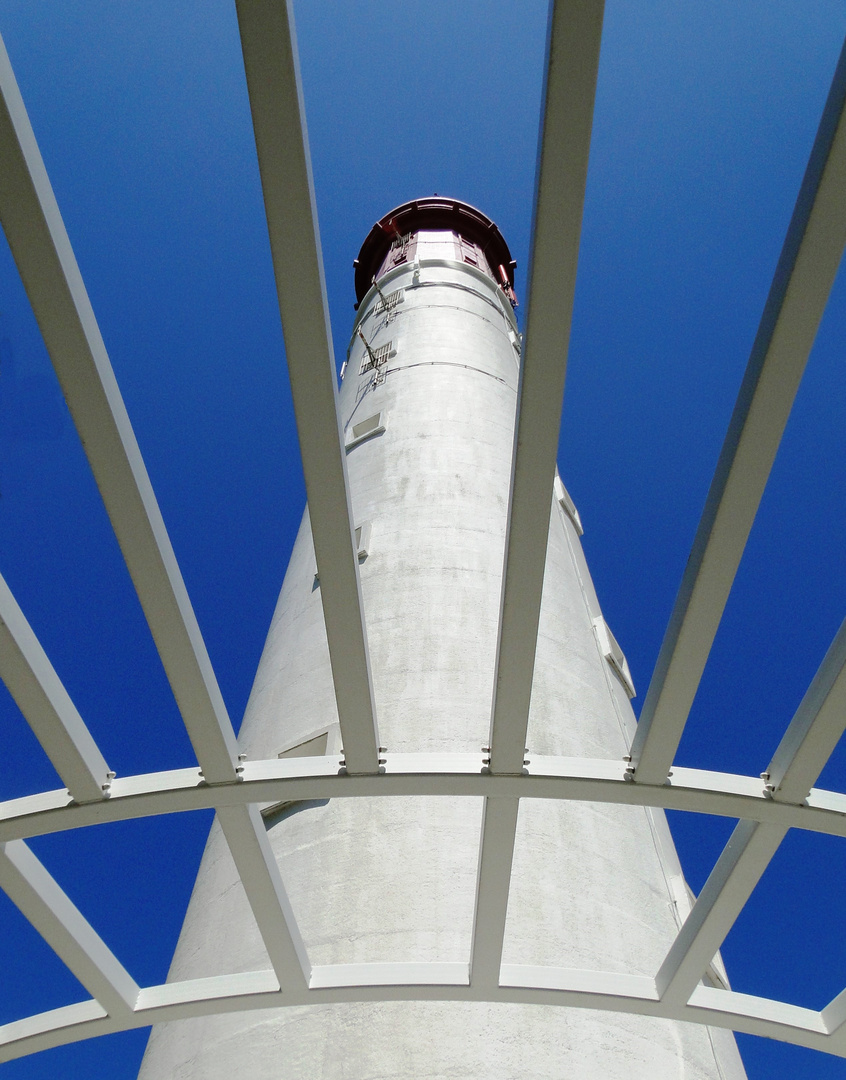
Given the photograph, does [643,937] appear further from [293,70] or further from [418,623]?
[293,70]

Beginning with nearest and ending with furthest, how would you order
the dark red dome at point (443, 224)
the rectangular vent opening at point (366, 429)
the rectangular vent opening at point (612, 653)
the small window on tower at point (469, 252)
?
1. the rectangular vent opening at point (612, 653)
2. the rectangular vent opening at point (366, 429)
3. the small window on tower at point (469, 252)
4. the dark red dome at point (443, 224)

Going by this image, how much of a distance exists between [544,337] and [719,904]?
10.1 feet

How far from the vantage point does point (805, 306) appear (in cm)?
283

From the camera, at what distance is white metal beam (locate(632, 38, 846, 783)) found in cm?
262

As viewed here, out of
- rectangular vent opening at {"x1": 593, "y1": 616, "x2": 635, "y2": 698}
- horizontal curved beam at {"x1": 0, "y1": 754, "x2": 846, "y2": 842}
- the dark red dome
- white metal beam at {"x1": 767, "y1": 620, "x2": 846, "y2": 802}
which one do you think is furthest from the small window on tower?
white metal beam at {"x1": 767, "y1": 620, "x2": 846, "y2": 802}

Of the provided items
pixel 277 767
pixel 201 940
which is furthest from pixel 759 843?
pixel 201 940

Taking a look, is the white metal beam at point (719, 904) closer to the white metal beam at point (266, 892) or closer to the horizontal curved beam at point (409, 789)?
the horizontal curved beam at point (409, 789)

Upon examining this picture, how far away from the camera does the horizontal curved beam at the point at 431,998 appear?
447 cm

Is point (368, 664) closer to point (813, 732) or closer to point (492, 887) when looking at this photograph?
point (492, 887)

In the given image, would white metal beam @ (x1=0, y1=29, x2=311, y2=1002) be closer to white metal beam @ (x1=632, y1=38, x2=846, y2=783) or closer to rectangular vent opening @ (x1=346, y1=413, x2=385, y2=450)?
white metal beam @ (x1=632, y1=38, x2=846, y2=783)

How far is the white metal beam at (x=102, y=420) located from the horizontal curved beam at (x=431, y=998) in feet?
4.66

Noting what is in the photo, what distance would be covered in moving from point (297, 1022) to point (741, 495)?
12.6 feet

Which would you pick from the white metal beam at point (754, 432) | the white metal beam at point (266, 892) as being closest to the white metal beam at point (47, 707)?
the white metal beam at point (266, 892)

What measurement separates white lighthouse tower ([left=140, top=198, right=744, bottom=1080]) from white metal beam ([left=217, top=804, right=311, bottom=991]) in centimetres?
29
